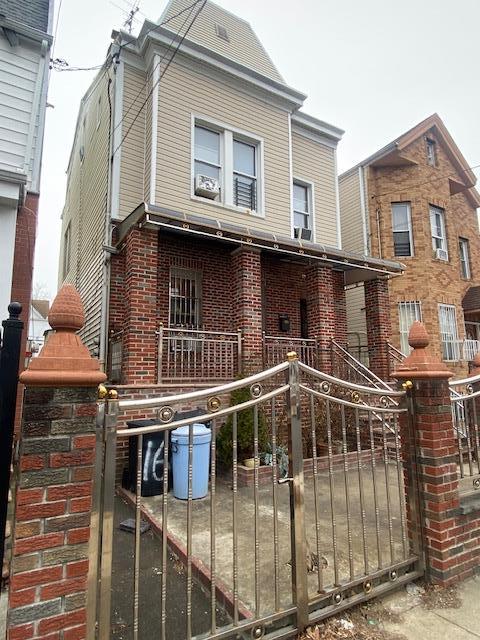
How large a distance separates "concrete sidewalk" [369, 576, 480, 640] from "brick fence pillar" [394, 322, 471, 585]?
0.42ft

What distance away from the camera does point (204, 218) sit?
698 centimetres

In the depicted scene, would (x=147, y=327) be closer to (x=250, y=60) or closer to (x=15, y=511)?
(x=15, y=511)

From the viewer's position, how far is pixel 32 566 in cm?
153

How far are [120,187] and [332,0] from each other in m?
5.47

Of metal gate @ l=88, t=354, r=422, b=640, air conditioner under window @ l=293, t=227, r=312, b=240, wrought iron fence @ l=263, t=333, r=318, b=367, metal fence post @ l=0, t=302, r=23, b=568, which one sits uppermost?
air conditioner under window @ l=293, t=227, r=312, b=240

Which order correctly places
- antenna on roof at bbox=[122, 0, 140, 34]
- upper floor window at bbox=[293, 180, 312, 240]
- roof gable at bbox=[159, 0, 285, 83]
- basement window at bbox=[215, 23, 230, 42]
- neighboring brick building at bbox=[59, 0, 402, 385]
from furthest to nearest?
1. upper floor window at bbox=[293, 180, 312, 240]
2. basement window at bbox=[215, 23, 230, 42]
3. roof gable at bbox=[159, 0, 285, 83]
4. antenna on roof at bbox=[122, 0, 140, 34]
5. neighboring brick building at bbox=[59, 0, 402, 385]

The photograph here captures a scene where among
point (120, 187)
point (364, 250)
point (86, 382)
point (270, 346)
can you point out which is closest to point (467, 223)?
point (364, 250)

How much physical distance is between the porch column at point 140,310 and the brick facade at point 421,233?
29.0ft

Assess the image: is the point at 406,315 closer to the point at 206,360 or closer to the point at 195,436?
the point at 206,360

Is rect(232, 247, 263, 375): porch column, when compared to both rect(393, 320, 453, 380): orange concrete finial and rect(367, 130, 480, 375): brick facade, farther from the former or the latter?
rect(367, 130, 480, 375): brick facade

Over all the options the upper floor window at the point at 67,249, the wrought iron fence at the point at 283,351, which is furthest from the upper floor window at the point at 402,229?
the upper floor window at the point at 67,249

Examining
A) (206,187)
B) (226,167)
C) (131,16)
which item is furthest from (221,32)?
(206,187)

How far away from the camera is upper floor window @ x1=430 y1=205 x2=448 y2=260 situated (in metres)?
13.7

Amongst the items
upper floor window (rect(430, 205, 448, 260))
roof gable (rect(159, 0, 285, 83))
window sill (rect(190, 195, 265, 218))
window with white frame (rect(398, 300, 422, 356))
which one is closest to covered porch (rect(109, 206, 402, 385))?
window sill (rect(190, 195, 265, 218))
